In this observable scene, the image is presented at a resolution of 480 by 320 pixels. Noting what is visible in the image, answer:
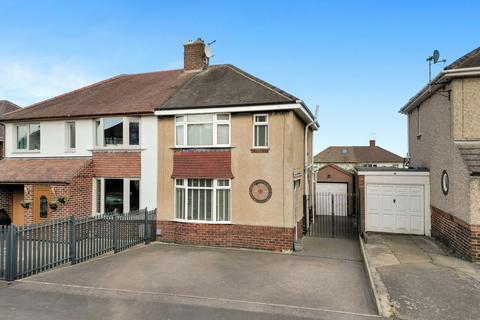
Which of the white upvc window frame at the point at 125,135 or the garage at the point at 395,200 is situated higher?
the white upvc window frame at the point at 125,135

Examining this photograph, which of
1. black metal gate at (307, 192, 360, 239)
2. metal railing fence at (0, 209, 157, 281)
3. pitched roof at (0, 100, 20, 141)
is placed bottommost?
black metal gate at (307, 192, 360, 239)

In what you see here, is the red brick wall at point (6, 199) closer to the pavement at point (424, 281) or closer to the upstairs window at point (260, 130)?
the upstairs window at point (260, 130)

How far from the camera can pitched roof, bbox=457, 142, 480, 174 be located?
28.7ft

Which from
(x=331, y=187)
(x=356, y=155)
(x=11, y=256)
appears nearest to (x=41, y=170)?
(x=11, y=256)

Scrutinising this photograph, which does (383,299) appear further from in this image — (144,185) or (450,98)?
(144,185)

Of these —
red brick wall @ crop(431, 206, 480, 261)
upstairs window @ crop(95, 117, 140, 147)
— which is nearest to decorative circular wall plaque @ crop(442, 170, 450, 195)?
red brick wall @ crop(431, 206, 480, 261)

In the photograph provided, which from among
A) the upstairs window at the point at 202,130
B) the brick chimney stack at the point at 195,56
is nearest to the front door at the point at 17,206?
the upstairs window at the point at 202,130

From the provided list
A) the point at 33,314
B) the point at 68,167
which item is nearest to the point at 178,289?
the point at 33,314

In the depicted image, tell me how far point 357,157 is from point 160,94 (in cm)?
4284

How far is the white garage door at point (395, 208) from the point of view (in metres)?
12.6

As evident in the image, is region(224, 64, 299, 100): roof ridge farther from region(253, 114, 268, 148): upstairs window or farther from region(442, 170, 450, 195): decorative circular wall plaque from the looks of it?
region(442, 170, 450, 195): decorative circular wall plaque

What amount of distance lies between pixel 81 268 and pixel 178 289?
3441 millimetres

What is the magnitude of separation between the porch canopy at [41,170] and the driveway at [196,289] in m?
5.39

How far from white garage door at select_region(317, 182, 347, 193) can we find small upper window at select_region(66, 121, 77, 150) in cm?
1648
